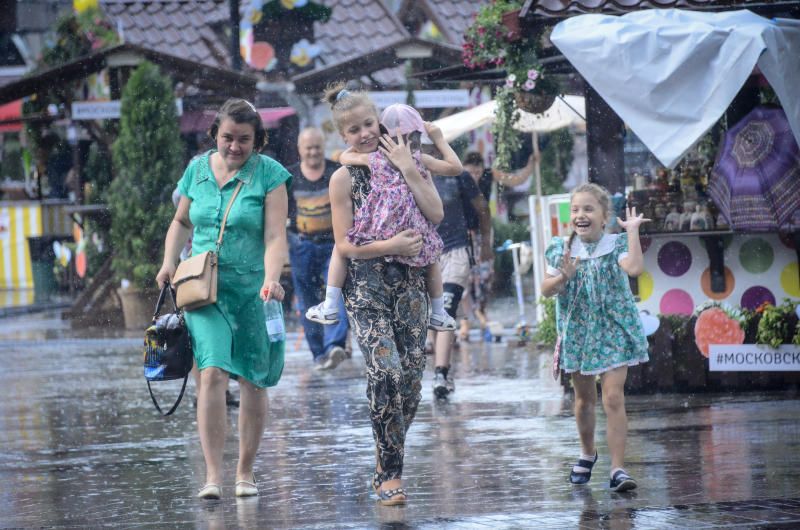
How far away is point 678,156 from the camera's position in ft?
30.7

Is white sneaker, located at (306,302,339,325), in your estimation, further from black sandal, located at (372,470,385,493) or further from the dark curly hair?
the dark curly hair

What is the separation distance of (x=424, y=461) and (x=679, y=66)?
3345 millimetres

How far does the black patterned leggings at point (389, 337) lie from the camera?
20.6ft

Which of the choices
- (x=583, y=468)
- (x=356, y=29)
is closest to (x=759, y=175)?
(x=583, y=468)

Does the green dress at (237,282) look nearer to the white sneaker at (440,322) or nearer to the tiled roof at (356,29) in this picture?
the white sneaker at (440,322)

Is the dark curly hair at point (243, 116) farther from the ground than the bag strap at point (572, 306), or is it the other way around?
the dark curly hair at point (243, 116)

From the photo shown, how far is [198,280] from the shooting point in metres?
6.48

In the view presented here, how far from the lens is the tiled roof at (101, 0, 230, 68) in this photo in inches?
1043

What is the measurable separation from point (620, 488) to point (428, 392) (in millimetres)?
4781

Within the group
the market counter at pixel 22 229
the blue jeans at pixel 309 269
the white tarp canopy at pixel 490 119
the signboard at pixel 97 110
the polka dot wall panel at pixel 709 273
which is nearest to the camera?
the polka dot wall panel at pixel 709 273

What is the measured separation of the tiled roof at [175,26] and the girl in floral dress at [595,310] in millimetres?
19914

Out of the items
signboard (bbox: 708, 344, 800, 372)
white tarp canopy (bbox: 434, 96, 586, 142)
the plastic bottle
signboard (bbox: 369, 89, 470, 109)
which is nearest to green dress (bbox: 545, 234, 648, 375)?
the plastic bottle

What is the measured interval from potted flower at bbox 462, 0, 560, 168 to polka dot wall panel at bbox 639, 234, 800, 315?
1.35 metres

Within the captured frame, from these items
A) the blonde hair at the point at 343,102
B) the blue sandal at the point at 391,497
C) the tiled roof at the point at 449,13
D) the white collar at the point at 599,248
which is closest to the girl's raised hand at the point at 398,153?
the blonde hair at the point at 343,102
